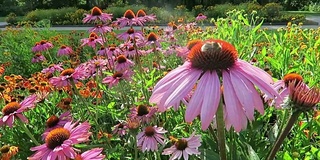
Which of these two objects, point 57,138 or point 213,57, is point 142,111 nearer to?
point 57,138

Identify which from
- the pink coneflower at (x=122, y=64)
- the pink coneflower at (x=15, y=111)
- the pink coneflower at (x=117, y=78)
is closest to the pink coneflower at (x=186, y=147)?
the pink coneflower at (x=15, y=111)

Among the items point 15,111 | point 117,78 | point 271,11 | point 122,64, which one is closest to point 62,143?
point 15,111

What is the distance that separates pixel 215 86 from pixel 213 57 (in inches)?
2.8

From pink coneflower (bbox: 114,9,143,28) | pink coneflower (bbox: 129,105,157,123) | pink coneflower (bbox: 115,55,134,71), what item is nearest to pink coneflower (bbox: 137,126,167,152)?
pink coneflower (bbox: 129,105,157,123)

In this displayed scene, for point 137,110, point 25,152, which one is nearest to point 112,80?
point 137,110

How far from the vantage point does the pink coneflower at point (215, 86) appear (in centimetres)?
59

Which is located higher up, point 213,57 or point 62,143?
point 213,57

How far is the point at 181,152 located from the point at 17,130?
1.12 meters

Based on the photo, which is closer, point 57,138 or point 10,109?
point 57,138

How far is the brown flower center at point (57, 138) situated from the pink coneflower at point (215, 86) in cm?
38

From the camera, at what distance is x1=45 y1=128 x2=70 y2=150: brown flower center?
37.5 inches

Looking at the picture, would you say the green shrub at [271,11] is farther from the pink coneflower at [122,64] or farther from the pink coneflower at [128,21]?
the pink coneflower at [122,64]

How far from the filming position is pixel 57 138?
3.17 feet

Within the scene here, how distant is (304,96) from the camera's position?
2.24 ft
